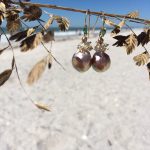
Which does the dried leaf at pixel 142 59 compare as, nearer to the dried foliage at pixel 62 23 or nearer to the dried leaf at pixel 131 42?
the dried leaf at pixel 131 42

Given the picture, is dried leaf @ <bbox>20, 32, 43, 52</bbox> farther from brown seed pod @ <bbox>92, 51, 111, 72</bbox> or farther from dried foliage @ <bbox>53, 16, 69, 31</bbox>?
brown seed pod @ <bbox>92, 51, 111, 72</bbox>

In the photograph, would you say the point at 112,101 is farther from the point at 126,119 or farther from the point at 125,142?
the point at 125,142

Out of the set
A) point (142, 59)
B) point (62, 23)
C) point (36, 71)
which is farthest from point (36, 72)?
point (142, 59)

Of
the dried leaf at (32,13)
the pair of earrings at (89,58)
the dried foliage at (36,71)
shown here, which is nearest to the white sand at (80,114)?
the pair of earrings at (89,58)

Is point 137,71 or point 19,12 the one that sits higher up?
point 19,12

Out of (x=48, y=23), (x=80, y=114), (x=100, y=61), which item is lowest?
(x=80, y=114)

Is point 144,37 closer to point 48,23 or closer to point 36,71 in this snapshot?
point 48,23

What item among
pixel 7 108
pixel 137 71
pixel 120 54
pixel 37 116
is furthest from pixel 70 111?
pixel 120 54
